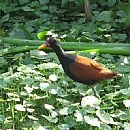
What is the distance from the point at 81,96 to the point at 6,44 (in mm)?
1038

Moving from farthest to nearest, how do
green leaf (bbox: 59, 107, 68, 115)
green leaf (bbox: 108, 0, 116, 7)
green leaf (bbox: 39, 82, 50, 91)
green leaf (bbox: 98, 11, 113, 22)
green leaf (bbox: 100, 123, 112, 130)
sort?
1. green leaf (bbox: 108, 0, 116, 7)
2. green leaf (bbox: 98, 11, 113, 22)
3. green leaf (bbox: 39, 82, 50, 91)
4. green leaf (bbox: 59, 107, 68, 115)
5. green leaf (bbox: 100, 123, 112, 130)

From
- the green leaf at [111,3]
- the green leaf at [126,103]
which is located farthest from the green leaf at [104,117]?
the green leaf at [111,3]

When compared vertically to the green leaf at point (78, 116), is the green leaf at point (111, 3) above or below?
above

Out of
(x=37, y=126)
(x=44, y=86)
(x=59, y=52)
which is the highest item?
(x=59, y=52)

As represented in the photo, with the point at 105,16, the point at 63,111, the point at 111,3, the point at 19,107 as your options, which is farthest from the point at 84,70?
the point at 111,3

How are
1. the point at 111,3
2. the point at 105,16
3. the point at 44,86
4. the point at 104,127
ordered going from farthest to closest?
the point at 111,3
the point at 105,16
the point at 44,86
the point at 104,127

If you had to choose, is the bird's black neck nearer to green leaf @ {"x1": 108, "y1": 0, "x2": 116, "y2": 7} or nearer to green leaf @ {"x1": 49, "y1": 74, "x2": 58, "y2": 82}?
green leaf @ {"x1": 49, "y1": 74, "x2": 58, "y2": 82}

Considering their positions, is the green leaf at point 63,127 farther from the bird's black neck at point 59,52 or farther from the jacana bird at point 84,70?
the bird's black neck at point 59,52

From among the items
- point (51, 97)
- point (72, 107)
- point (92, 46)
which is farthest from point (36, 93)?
point (92, 46)

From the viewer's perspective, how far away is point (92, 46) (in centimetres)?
402

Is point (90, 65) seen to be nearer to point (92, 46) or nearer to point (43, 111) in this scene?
point (43, 111)

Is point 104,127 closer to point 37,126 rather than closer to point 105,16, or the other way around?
point 37,126

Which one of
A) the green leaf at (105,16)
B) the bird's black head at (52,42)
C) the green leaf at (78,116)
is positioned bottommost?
the green leaf at (78,116)

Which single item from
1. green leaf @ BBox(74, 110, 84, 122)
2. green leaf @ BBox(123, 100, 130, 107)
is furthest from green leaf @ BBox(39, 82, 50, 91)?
green leaf @ BBox(123, 100, 130, 107)
